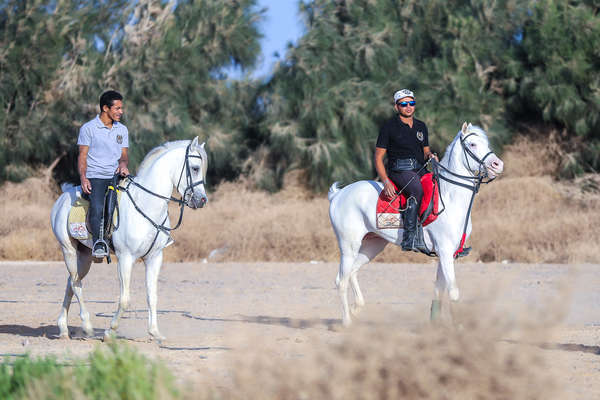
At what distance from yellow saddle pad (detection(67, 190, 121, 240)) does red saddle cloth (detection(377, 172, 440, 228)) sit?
10.3ft

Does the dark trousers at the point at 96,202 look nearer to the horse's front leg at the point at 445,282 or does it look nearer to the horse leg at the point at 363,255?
the horse leg at the point at 363,255

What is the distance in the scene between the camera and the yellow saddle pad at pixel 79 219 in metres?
9.69

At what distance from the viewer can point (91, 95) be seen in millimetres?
28094

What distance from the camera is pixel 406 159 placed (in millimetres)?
10188

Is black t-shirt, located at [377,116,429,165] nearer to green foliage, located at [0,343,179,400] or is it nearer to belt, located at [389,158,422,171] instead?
belt, located at [389,158,422,171]

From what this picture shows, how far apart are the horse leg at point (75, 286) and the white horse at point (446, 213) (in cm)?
305

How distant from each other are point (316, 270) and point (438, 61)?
41.8ft

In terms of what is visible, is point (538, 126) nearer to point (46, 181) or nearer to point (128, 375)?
point (46, 181)

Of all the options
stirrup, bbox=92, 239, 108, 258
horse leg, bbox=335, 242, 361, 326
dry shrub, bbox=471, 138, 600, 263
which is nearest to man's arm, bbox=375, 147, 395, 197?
horse leg, bbox=335, 242, 361, 326

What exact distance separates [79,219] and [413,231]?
12.7 feet

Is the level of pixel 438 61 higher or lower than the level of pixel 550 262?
higher

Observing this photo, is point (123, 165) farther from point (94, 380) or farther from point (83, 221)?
point (94, 380)

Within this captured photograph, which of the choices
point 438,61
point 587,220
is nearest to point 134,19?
point 438,61

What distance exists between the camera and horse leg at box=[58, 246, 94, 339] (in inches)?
388
